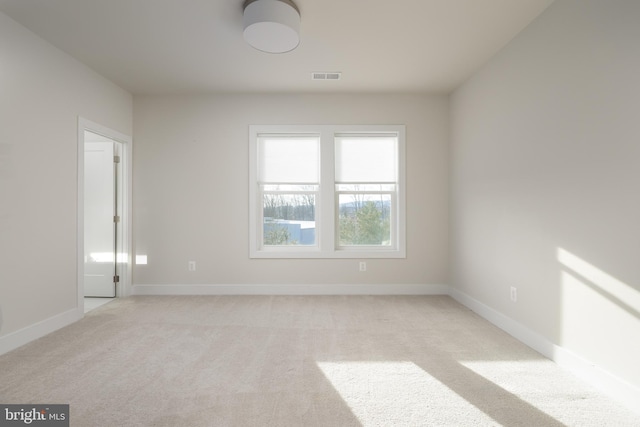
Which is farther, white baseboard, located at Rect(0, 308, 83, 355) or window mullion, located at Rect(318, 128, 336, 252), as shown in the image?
window mullion, located at Rect(318, 128, 336, 252)

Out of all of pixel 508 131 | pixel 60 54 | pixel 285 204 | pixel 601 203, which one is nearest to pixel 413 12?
pixel 508 131

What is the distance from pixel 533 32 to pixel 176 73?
358cm

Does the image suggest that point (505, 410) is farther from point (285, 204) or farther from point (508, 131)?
point (285, 204)

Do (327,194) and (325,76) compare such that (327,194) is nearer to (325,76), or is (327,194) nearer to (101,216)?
(325,76)

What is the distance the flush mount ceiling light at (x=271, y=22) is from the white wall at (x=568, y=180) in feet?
6.52

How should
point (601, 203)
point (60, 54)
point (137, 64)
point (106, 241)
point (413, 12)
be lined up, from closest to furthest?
point (601, 203)
point (413, 12)
point (60, 54)
point (137, 64)
point (106, 241)

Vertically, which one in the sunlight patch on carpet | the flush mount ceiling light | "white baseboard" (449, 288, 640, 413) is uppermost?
the flush mount ceiling light

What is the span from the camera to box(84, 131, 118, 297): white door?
450cm

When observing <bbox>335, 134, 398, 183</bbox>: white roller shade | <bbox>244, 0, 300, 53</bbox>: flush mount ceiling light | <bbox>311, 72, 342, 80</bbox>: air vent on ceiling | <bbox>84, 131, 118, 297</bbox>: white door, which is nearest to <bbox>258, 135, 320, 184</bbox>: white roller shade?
<bbox>335, 134, 398, 183</bbox>: white roller shade

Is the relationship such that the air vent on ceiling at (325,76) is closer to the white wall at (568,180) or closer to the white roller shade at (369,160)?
the white roller shade at (369,160)

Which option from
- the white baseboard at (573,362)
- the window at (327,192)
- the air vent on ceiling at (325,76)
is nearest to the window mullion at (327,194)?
the window at (327,192)

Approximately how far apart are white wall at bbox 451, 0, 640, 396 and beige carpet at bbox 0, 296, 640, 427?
408mm

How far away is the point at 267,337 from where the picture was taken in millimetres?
3059

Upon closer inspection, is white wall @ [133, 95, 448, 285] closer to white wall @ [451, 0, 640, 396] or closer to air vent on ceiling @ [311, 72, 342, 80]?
air vent on ceiling @ [311, 72, 342, 80]
